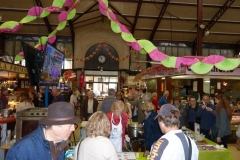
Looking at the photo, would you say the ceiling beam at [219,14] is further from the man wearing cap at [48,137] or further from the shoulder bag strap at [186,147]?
the man wearing cap at [48,137]

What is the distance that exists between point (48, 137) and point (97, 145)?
2.35 ft

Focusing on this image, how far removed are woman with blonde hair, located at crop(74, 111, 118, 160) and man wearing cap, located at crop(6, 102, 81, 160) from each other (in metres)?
0.59

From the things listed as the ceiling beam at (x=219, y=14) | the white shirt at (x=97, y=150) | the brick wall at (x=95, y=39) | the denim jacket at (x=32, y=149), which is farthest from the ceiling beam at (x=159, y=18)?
the denim jacket at (x=32, y=149)

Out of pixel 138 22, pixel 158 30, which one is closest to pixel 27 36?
pixel 138 22

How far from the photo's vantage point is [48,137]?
172cm

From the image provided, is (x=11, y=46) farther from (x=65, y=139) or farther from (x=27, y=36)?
(x=65, y=139)

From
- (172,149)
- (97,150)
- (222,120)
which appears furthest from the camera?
(222,120)

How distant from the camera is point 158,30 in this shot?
17.4 m

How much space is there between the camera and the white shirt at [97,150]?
231cm

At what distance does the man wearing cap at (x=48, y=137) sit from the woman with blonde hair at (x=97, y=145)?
594 millimetres

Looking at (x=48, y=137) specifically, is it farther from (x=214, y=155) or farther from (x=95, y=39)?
(x=95, y=39)

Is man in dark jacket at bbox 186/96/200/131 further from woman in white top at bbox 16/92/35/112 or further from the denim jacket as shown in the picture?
the denim jacket

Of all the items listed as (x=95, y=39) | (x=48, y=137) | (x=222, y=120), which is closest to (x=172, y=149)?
(x=48, y=137)

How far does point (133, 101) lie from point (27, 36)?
13134 millimetres
